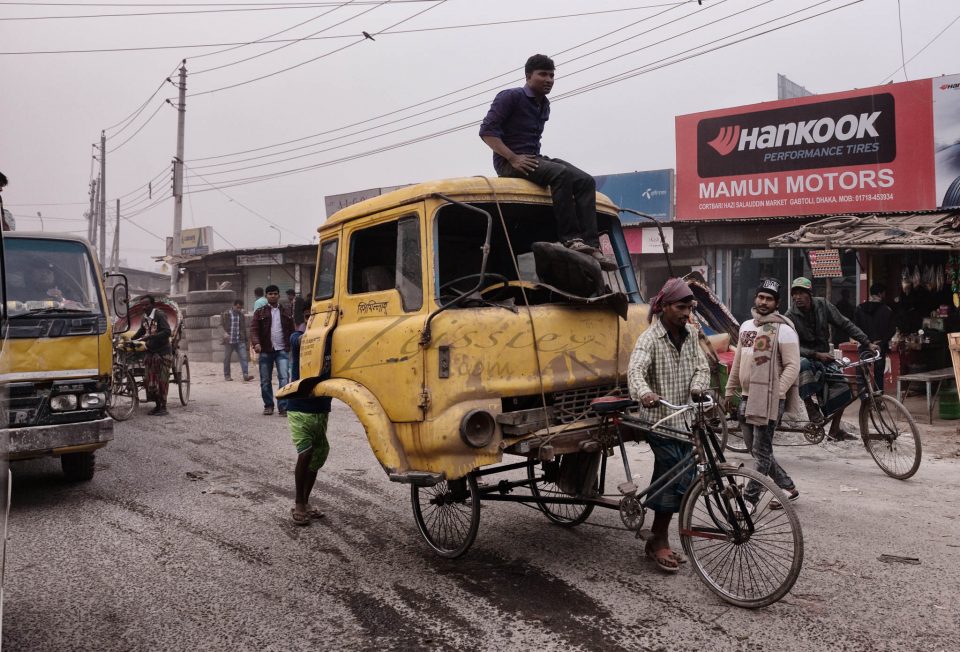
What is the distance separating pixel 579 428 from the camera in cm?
445

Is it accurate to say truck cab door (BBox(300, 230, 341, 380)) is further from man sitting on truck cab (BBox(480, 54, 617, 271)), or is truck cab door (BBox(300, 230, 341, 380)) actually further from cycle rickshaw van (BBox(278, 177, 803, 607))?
man sitting on truck cab (BBox(480, 54, 617, 271))

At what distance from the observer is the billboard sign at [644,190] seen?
70.5 feet

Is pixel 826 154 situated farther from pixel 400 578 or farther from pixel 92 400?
pixel 92 400

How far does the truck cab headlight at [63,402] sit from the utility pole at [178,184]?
22.7 meters

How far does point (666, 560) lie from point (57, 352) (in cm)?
519

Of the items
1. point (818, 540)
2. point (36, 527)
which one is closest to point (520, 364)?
point (818, 540)

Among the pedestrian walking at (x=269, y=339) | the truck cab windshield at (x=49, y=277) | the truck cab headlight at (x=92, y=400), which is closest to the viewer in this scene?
the truck cab headlight at (x=92, y=400)

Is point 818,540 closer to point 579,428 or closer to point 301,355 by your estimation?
point 579,428

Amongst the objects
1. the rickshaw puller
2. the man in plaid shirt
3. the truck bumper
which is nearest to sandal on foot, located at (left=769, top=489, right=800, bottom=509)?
the man in plaid shirt

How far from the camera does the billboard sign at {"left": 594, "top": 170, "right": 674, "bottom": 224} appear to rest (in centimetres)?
2148

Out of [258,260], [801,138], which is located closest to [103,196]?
[258,260]

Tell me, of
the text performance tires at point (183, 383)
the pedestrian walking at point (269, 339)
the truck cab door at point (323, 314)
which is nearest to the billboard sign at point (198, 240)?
the text performance tires at point (183, 383)

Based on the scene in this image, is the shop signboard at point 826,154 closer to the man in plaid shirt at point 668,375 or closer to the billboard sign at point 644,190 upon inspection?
the billboard sign at point 644,190

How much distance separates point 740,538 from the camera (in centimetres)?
398
